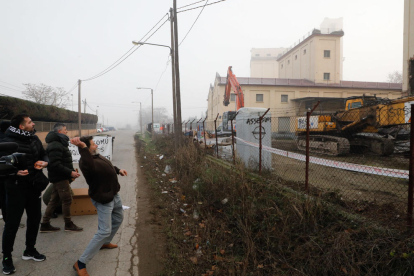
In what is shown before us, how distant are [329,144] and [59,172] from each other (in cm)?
1092

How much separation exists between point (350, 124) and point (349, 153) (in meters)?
1.25

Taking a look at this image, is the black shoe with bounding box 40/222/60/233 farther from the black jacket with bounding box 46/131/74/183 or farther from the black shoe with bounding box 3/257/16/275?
the black shoe with bounding box 3/257/16/275

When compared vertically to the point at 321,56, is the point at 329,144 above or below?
below

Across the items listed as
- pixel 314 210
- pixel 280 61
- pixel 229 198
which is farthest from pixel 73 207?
pixel 280 61

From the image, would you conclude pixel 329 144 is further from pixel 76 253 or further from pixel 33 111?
pixel 33 111

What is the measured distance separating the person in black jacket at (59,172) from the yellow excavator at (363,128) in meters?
9.86

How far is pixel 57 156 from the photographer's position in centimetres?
420

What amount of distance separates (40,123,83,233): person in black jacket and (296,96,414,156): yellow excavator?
388 inches

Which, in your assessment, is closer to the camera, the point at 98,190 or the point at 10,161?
the point at 10,161

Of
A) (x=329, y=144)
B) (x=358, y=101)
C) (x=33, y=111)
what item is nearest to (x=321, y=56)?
(x=358, y=101)

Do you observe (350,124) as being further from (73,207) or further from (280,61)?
(280,61)

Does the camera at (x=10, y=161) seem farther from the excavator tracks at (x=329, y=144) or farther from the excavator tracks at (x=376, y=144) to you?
the excavator tracks at (x=376, y=144)

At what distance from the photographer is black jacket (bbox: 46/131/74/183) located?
4.13m

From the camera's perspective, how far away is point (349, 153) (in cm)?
1138
